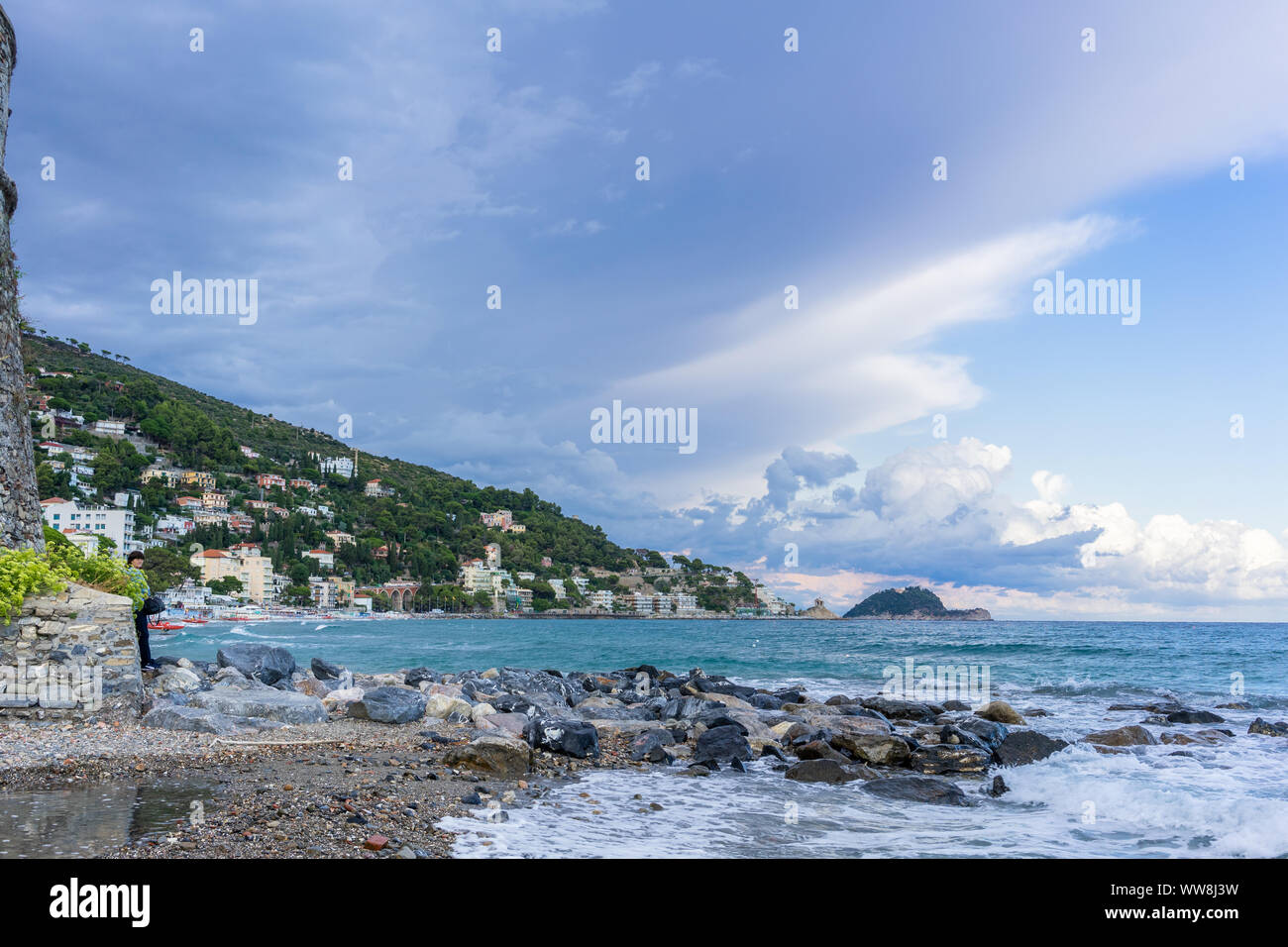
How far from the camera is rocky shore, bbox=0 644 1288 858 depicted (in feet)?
22.1

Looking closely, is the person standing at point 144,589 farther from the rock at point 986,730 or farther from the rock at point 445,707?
the rock at point 986,730

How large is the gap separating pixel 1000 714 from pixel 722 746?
8546 mm

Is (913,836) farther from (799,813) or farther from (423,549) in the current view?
(423,549)

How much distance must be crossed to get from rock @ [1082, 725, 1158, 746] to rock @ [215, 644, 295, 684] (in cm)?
1871

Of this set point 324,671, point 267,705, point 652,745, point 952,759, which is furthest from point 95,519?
point 952,759

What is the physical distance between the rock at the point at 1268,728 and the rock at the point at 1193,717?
3.35ft

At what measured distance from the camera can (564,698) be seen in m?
19.2

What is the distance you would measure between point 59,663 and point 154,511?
114253 mm

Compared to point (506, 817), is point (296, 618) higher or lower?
lower

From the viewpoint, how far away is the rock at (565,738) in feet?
38.9

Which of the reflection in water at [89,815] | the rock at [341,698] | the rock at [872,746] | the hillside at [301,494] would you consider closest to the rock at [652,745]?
the rock at [872,746]

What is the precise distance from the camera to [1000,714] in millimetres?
17156

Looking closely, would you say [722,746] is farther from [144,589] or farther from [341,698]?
[144,589]

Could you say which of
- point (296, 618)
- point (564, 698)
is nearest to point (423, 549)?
point (296, 618)
